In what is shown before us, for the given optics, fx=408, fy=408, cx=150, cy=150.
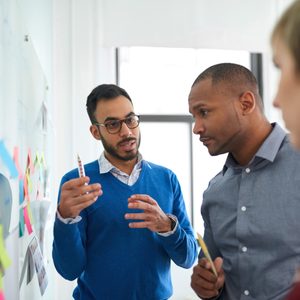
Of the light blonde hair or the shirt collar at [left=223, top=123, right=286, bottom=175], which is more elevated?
the light blonde hair

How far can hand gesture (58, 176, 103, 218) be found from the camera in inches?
46.7

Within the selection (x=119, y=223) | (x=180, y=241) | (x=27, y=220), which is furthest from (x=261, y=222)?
(x=27, y=220)

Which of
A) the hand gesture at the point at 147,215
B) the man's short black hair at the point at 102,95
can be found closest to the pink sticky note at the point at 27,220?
the hand gesture at the point at 147,215

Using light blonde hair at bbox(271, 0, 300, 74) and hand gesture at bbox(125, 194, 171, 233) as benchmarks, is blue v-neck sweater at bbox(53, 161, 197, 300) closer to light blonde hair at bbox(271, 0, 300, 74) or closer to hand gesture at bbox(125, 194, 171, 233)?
hand gesture at bbox(125, 194, 171, 233)

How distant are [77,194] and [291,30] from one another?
2.65 ft

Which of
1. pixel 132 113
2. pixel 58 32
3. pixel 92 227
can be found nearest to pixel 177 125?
pixel 58 32

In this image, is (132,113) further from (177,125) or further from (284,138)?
(177,125)

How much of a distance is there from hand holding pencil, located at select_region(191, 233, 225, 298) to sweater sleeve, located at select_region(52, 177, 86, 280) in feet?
1.26

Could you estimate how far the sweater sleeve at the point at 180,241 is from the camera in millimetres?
1356

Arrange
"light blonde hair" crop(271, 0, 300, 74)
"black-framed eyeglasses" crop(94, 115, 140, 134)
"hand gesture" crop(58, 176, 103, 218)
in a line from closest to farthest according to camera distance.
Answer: "light blonde hair" crop(271, 0, 300, 74)
"hand gesture" crop(58, 176, 103, 218)
"black-framed eyeglasses" crop(94, 115, 140, 134)

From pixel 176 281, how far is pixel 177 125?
1.12 meters

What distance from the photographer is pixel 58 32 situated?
2.66 m

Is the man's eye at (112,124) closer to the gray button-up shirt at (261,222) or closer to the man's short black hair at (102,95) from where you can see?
the man's short black hair at (102,95)

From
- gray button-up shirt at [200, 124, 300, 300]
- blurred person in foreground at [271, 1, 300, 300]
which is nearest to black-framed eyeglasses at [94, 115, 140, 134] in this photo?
gray button-up shirt at [200, 124, 300, 300]
